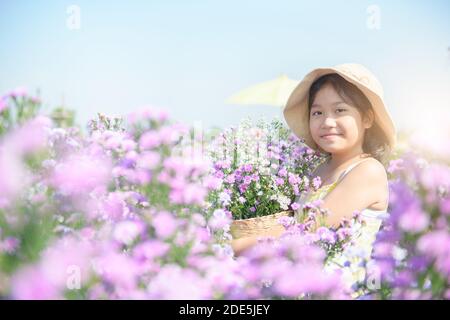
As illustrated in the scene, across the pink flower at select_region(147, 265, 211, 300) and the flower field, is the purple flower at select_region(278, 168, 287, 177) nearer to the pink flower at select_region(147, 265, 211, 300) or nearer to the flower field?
the flower field

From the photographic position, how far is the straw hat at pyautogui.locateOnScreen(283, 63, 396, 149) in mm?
2162

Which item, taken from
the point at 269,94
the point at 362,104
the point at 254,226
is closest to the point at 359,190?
the point at 362,104

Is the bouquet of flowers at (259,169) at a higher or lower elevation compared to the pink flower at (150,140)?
lower

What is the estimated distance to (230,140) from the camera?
3.06 m

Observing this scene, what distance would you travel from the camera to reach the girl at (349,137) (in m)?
2.02

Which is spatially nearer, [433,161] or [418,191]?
[418,191]

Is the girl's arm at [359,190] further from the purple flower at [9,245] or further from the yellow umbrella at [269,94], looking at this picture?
the yellow umbrella at [269,94]

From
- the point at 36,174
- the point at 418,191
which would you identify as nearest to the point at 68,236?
the point at 36,174

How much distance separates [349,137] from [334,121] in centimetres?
10

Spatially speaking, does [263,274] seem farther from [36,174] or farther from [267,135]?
[267,135]

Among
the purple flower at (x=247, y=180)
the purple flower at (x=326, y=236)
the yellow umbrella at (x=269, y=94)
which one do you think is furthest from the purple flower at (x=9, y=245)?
the yellow umbrella at (x=269, y=94)

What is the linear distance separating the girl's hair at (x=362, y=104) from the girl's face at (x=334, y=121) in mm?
27

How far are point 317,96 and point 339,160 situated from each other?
343mm

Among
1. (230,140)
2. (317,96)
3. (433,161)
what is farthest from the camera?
(230,140)
